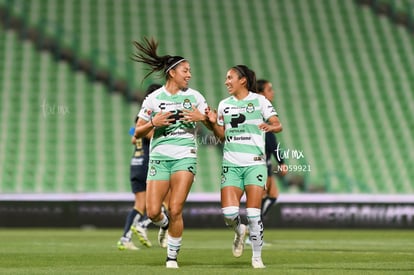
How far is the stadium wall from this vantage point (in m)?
23.2

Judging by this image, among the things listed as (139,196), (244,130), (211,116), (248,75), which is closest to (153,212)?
(211,116)

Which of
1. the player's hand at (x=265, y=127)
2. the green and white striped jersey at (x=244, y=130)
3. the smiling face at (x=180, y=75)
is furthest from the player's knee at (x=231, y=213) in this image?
the smiling face at (x=180, y=75)

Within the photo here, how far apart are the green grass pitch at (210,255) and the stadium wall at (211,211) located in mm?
1745

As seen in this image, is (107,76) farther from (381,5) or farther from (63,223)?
(381,5)

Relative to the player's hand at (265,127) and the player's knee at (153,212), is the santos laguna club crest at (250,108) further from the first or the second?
the player's knee at (153,212)

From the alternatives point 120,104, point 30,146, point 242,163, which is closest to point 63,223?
point 30,146

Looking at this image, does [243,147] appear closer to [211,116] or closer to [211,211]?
[211,116]

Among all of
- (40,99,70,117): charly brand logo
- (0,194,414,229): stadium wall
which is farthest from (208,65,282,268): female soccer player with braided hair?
(40,99,70,117): charly brand logo

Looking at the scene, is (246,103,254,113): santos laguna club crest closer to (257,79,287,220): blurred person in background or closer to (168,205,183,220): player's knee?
(168,205,183,220): player's knee

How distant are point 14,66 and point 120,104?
3.18 m

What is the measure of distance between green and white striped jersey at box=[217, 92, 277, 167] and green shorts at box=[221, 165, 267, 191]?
0.06 m

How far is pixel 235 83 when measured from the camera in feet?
38.9

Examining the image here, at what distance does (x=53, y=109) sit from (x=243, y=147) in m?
16.4

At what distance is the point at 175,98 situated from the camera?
1159 centimetres
